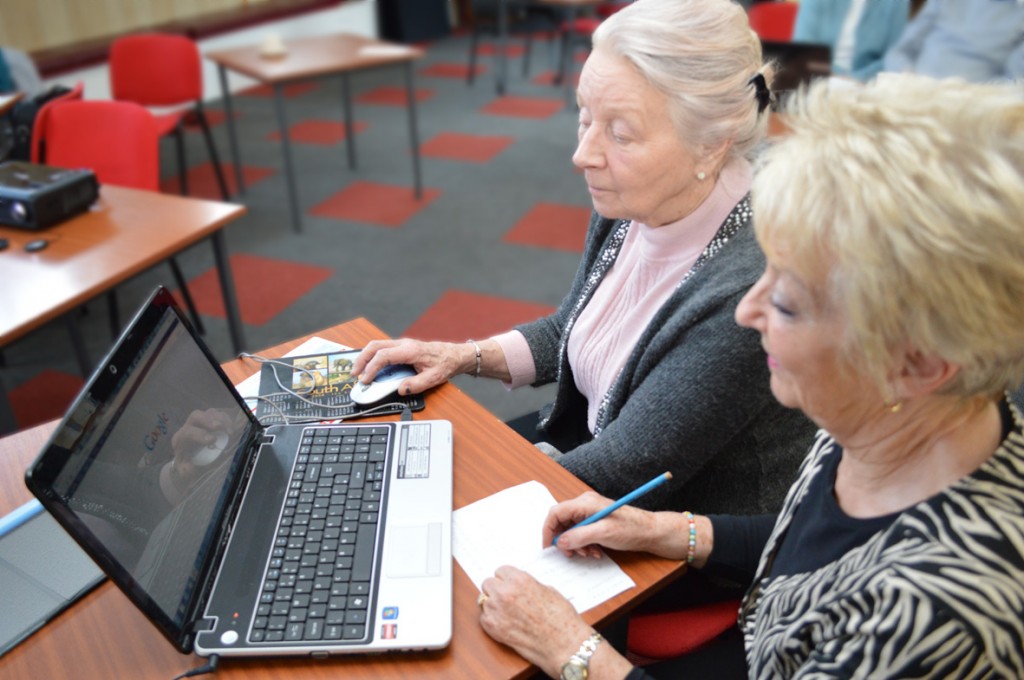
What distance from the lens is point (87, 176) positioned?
7.09ft

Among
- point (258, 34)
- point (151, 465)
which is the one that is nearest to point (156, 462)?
point (151, 465)

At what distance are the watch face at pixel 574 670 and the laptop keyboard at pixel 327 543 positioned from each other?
23cm

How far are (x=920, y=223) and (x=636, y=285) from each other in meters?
0.73

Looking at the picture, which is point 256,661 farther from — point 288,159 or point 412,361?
point 288,159

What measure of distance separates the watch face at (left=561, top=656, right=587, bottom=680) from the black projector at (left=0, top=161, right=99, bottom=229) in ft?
6.28

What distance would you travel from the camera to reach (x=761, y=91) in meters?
1.24

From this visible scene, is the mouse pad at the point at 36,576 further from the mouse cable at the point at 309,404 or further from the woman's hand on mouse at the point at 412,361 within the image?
the woman's hand on mouse at the point at 412,361

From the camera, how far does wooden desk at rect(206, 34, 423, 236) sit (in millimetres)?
3826

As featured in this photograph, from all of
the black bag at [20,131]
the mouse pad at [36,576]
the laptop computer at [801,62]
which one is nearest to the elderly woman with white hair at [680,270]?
the mouse pad at [36,576]

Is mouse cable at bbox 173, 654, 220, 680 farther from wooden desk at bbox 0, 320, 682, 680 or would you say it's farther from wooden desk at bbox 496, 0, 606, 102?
wooden desk at bbox 496, 0, 606, 102

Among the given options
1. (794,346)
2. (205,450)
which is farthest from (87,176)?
(794,346)

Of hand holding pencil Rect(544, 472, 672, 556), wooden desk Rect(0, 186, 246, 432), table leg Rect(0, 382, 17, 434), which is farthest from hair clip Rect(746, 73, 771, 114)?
table leg Rect(0, 382, 17, 434)

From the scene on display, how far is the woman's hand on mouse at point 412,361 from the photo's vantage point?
1314 millimetres

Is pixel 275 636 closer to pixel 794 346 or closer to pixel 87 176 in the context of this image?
pixel 794 346
